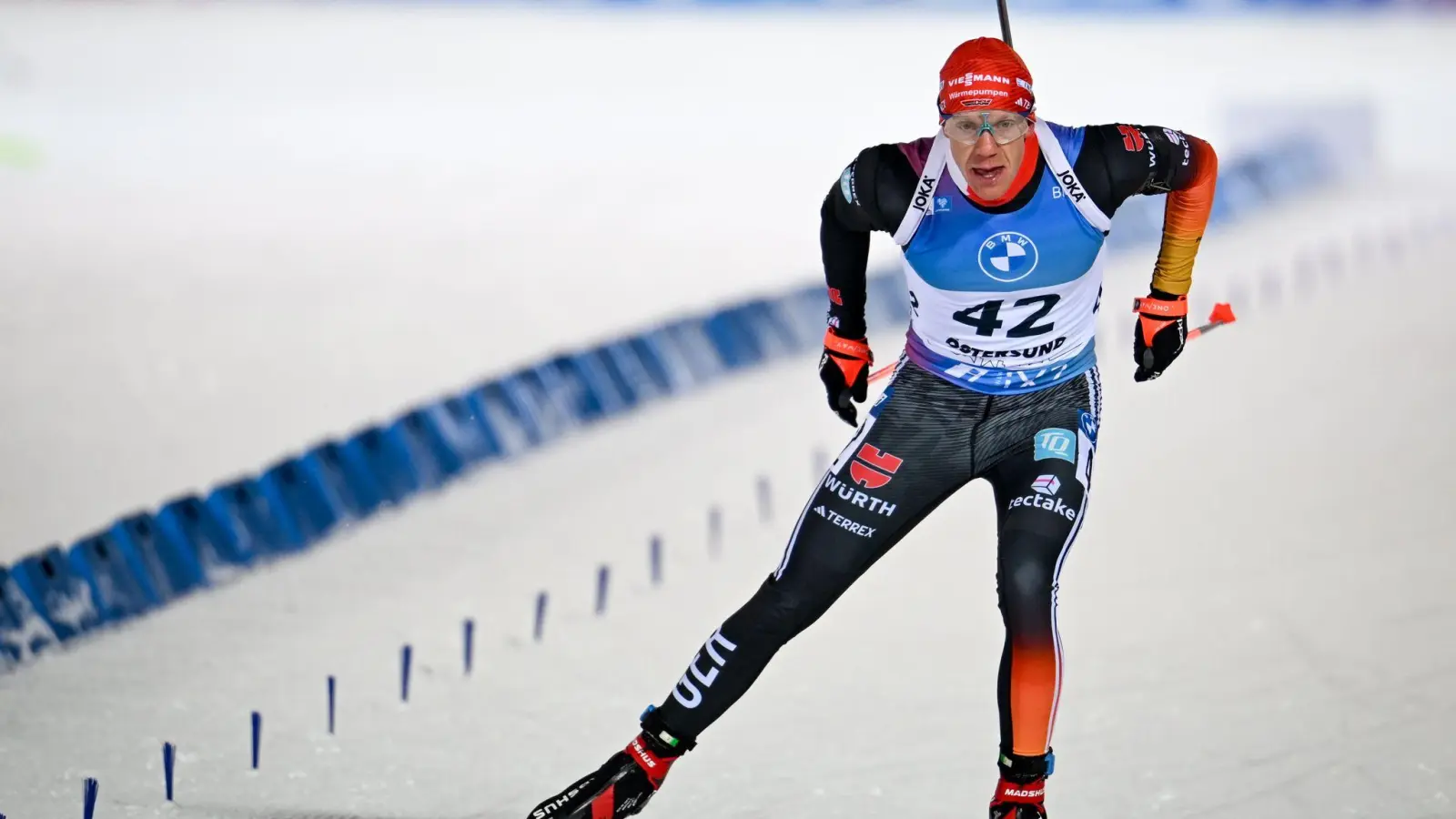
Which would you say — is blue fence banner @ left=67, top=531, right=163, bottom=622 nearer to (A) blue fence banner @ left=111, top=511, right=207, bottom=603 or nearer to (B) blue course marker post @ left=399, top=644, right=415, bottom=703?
(A) blue fence banner @ left=111, top=511, right=207, bottom=603

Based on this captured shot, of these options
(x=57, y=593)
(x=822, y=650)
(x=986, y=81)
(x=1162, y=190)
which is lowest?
(x=822, y=650)

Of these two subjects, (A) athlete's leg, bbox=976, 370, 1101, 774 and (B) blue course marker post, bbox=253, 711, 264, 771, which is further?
(B) blue course marker post, bbox=253, 711, 264, 771

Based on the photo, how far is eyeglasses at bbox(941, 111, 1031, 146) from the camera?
5.05 m

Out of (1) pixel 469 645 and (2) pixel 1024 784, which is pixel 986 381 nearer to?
(2) pixel 1024 784

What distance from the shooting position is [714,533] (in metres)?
9.05

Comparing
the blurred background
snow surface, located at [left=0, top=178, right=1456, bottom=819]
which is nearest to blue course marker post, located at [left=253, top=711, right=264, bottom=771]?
snow surface, located at [left=0, top=178, right=1456, bottom=819]

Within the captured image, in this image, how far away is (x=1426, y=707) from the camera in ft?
21.9

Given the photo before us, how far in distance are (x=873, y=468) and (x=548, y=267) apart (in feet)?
34.6

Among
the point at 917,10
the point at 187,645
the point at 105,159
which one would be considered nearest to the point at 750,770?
the point at 187,645

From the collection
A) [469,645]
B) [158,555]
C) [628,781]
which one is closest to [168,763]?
[469,645]

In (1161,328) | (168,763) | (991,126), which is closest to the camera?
(991,126)

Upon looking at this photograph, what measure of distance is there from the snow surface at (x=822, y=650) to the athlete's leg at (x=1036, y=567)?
884 millimetres

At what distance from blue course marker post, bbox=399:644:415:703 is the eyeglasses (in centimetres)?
315

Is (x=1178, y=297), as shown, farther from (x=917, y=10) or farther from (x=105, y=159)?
(x=917, y=10)
